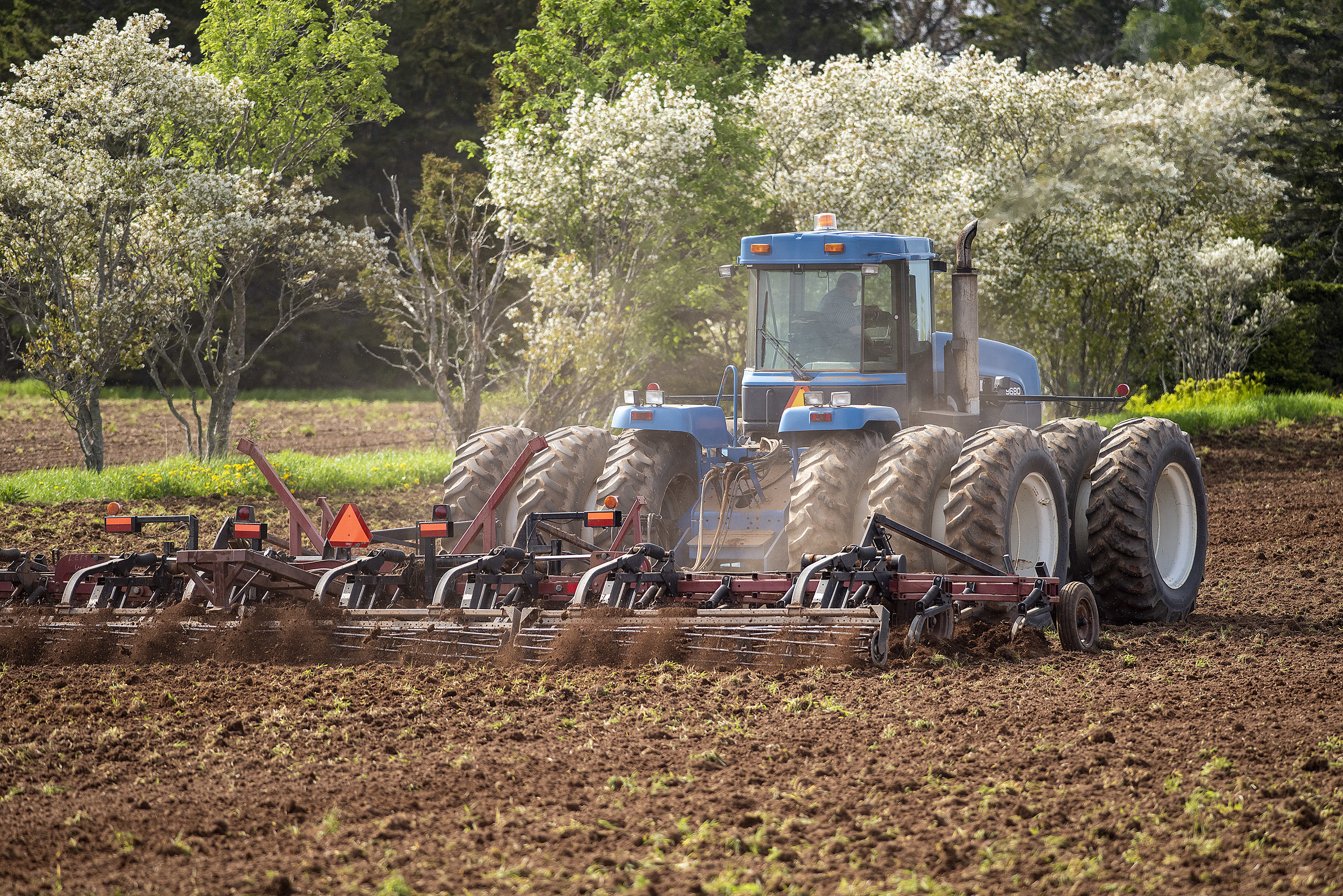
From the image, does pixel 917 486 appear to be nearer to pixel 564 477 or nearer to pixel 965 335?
pixel 965 335

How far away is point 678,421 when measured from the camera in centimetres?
820

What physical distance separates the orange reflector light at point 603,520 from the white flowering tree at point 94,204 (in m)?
11.2

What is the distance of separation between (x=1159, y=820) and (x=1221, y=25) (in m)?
37.0

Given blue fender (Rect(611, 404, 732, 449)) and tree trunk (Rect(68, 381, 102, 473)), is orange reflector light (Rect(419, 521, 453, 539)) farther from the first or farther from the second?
tree trunk (Rect(68, 381, 102, 473))

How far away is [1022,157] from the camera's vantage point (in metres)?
25.8

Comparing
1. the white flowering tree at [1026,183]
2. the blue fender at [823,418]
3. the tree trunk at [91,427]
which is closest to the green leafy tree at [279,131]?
the tree trunk at [91,427]

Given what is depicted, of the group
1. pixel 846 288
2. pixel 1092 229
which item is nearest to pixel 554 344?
pixel 846 288

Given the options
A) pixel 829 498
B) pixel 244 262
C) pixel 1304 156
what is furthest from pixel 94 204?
pixel 1304 156

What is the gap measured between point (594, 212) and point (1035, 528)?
13.3 metres

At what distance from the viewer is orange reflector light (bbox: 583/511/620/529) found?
23.5 ft

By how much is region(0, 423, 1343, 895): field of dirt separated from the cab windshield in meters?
2.23

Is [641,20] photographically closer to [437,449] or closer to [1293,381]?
[437,449]

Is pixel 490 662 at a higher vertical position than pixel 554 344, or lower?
lower

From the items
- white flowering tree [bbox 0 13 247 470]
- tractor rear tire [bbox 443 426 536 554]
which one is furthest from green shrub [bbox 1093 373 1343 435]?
white flowering tree [bbox 0 13 247 470]
